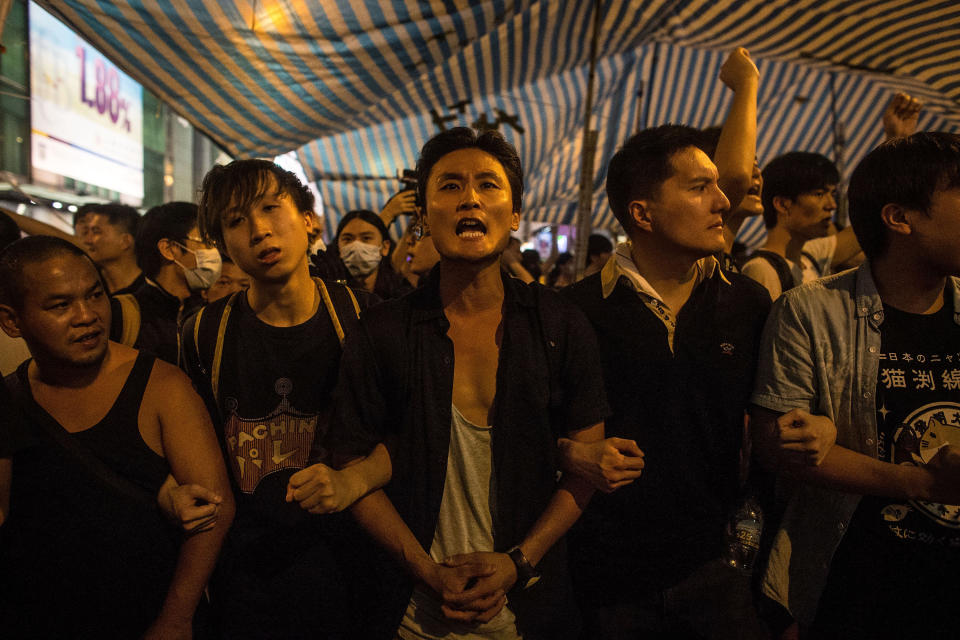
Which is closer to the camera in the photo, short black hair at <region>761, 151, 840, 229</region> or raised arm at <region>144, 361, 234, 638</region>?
raised arm at <region>144, 361, 234, 638</region>

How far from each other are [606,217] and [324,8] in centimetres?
846

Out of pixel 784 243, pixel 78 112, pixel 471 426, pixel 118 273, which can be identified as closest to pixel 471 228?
pixel 471 426

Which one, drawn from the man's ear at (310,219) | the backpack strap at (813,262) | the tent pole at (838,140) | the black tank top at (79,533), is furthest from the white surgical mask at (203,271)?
the tent pole at (838,140)

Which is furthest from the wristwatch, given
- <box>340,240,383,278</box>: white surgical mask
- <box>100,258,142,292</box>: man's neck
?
<box>100,258,142,292</box>: man's neck

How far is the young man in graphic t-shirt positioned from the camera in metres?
2.15

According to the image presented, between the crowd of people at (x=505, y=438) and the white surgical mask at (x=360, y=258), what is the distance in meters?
1.94

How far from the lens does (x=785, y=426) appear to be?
1709 mm

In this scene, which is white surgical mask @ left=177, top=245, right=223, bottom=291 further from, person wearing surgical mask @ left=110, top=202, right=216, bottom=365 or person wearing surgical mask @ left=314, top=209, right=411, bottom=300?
person wearing surgical mask @ left=314, top=209, right=411, bottom=300

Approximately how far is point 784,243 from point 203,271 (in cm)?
344

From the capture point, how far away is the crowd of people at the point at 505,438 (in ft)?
5.91

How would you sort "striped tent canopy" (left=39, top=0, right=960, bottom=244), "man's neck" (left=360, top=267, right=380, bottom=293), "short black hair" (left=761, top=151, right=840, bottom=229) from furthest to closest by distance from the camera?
"man's neck" (left=360, top=267, right=380, bottom=293) < "striped tent canopy" (left=39, top=0, right=960, bottom=244) < "short black hair" (left=761, top=151, right=840, bottom=229)

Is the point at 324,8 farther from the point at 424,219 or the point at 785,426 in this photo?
the point at 785,426

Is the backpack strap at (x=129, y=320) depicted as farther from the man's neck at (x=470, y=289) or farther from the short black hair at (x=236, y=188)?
the man's neck at (x=470, y=289)

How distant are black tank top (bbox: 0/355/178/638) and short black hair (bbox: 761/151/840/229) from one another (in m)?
3.47
